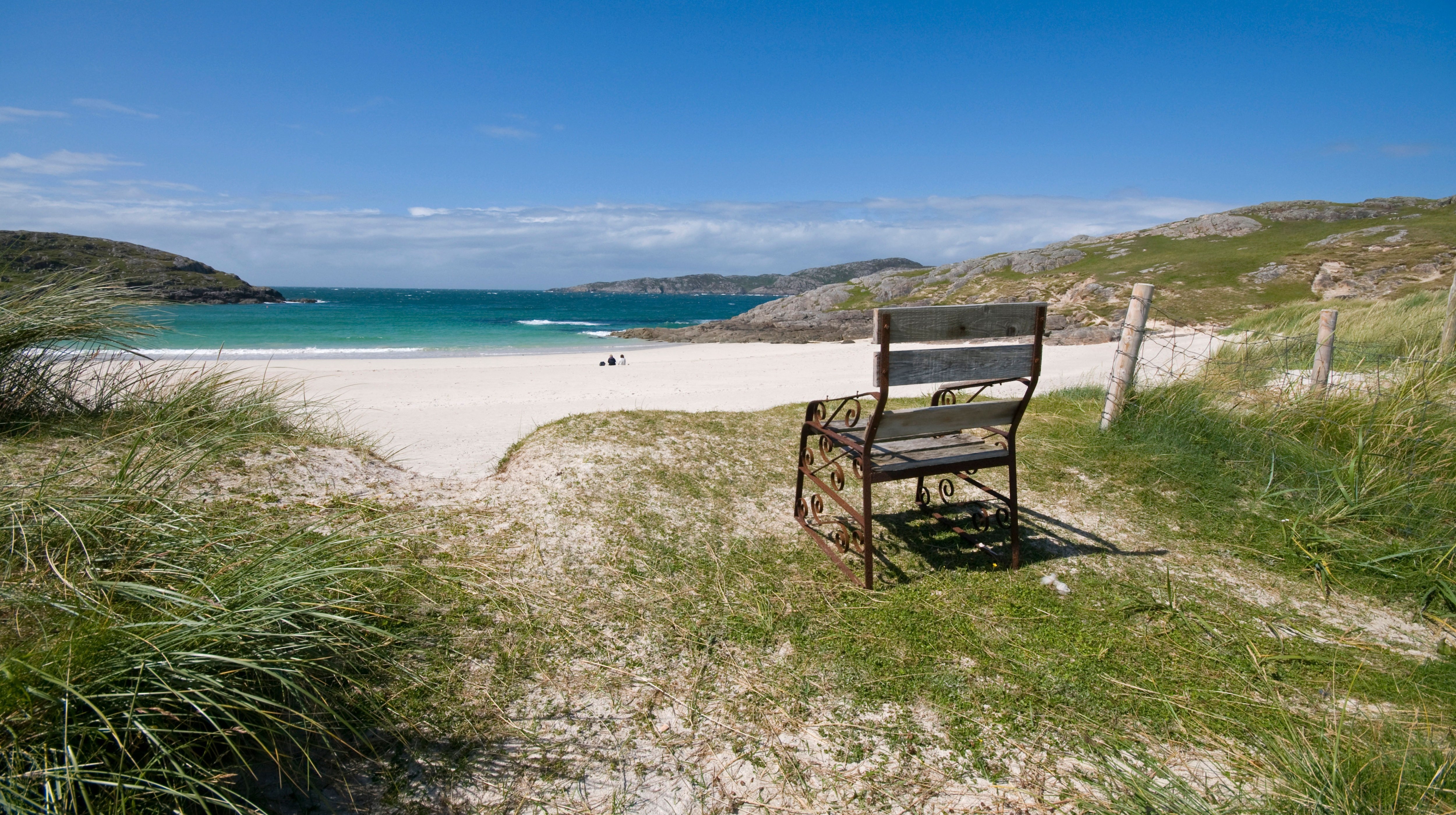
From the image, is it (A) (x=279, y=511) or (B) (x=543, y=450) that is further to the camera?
(B) (x=543, y=450)

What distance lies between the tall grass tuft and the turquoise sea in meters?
2.07

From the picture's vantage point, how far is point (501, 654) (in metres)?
3.09

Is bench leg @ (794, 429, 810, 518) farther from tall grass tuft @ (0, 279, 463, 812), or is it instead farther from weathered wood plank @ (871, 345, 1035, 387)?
tall grass tuft @ (0, 279, 463, 812)

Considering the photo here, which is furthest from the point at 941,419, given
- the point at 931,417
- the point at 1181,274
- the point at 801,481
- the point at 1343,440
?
the point at 1181,274

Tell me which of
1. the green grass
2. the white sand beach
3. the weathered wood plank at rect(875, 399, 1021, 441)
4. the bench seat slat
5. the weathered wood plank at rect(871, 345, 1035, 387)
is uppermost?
the weathered wood plank at rect(871, 345, 1035, 387)

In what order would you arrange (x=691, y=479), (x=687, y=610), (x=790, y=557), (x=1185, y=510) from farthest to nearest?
(x=691, y=479) < (x=1185, y=510) < (x=790, y=557) < (x=687, y=610)

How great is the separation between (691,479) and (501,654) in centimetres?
272

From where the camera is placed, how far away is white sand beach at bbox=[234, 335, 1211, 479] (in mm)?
8648

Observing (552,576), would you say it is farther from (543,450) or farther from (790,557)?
(543,450)

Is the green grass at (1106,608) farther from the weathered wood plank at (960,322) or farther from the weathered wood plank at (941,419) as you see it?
the weathered wood plank at (960,322)

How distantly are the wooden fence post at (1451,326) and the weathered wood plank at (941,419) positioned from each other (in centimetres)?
622

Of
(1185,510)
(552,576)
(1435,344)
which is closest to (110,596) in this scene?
(552,576)

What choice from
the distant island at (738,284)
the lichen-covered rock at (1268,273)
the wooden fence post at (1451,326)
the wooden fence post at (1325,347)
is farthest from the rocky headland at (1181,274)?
the distant island at (738,284)

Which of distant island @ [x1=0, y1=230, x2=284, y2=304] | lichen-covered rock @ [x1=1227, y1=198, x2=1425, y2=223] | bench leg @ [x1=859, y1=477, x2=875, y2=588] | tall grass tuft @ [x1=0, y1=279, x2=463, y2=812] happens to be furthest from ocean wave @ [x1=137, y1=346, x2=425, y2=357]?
lichen-covered rock @ [x1=1227, y1=198, x2=1425, y2=223]
